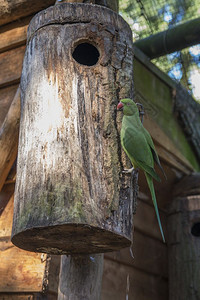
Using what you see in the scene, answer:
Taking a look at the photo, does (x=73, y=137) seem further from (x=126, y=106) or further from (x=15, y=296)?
(x=15, y=296)

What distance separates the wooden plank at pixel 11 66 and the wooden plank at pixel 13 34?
5 centimetres

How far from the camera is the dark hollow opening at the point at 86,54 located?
2479mm

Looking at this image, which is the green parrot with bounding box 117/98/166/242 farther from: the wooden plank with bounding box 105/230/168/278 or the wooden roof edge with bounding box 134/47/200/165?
the wooden roof edge with bounding box 134/47/200/165

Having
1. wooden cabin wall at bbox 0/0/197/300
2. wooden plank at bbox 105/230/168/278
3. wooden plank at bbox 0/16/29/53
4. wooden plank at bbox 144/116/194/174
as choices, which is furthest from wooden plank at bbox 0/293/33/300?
wooden plank at bbox 0/16/29/53

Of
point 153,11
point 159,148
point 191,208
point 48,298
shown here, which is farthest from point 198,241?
point 153,11

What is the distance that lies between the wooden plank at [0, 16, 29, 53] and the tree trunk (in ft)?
6.47

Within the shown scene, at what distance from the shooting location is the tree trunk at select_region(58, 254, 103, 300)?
2301 millimetres

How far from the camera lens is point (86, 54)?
256 cm

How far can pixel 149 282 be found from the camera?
164 inches

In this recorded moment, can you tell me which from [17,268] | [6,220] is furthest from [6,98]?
[17,268]

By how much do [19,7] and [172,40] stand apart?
1426 mm

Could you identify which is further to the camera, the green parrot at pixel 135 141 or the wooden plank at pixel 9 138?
the wooden plank at pixel 9 138

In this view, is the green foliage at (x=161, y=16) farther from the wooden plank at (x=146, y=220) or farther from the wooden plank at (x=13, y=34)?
the wooden plank at (x=146, y=220)

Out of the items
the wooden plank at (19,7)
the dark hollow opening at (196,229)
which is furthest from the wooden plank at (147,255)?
the wooden plank at (19,7)
